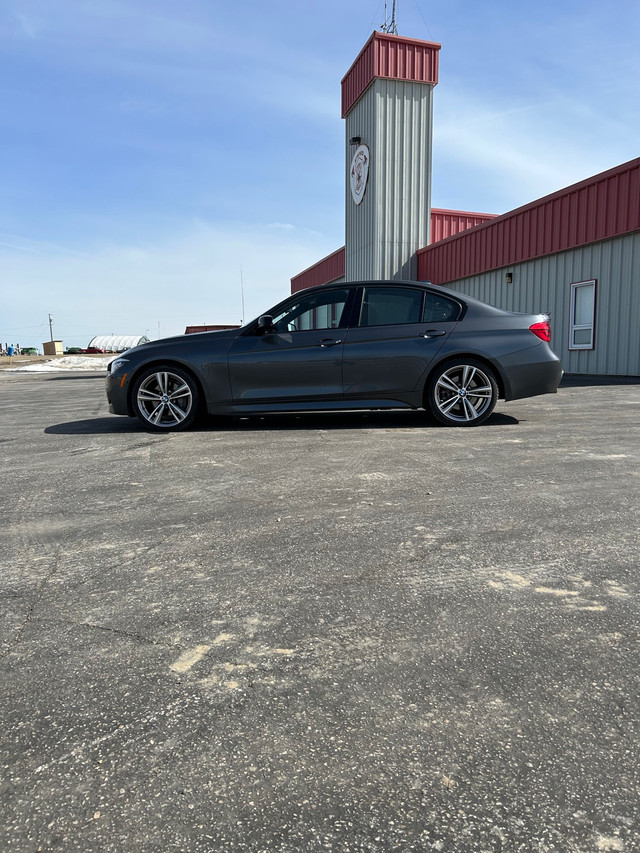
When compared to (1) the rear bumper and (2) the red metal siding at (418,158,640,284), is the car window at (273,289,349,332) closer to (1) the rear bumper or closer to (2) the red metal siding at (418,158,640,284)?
(1) the rear bumper

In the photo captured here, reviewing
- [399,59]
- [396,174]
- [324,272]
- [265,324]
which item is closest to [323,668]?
[265,324]

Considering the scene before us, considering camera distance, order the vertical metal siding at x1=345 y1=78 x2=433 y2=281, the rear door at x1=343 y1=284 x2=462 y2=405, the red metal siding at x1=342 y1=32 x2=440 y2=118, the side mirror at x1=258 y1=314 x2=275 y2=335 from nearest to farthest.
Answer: the rear door at x1=343 y1=284 x2=462 y2=405, the side mirror at x1=258 y1=314 x2=275 y2=335, the red metal siding at x1=342 y1=32 x2=440 y2=118, the vertical metal siding at x1=345 y1=78 x2=433 y2=281

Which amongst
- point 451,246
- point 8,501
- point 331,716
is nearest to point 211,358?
point 8,501

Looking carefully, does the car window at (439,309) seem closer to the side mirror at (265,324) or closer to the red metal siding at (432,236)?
the side mirror at (265,324)

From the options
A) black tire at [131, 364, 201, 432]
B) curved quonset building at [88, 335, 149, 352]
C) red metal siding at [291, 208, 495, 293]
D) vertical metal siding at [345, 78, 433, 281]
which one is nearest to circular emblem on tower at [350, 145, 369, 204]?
vertical metal siding at [345, 78, 433, 281]

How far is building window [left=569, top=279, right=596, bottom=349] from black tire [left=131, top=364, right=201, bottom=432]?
11.0 meters

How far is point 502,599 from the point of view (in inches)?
90.1

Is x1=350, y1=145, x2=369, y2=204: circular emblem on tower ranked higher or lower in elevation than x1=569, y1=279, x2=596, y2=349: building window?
higher

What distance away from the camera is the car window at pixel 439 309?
664cm

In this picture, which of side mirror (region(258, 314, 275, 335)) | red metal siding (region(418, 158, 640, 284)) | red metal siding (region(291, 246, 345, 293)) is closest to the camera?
side mirror (region(258, 314, 275, 335))

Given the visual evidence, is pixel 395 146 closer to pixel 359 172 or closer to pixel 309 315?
pixel 359 172

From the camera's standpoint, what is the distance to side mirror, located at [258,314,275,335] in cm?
661

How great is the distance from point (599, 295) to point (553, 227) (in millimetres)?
2221

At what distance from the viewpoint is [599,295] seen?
14109 millimetres
